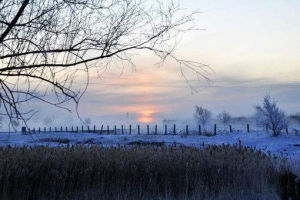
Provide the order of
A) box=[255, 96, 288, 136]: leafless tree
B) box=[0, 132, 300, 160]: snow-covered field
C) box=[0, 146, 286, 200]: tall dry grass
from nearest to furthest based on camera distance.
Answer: box=[0, 146, 286, 200]: tall dry grass
box=[0, 132, 300, 160]: snow-covered field
box=[255, 96, 288, 136]: leafless tree

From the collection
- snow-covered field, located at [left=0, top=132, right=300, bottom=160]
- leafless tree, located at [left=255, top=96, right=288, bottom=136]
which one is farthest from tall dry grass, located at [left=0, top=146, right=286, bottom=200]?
leafless tree, located at [left=255, top=96, right=288, bottom=136]

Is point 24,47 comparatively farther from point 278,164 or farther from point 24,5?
point 278,164

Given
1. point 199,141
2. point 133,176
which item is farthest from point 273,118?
point 133,176

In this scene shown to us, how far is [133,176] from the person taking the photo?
6.47 m

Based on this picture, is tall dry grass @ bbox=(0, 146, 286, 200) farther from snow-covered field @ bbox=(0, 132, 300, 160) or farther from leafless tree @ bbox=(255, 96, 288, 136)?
leafless tree @ bbox=(255, 96, 288, 136)

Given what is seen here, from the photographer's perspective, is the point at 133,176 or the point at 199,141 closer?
the point at 133,176

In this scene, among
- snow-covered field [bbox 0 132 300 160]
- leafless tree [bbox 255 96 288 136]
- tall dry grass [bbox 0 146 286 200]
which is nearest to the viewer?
tall dry grass [bbox 0 146 286 200]

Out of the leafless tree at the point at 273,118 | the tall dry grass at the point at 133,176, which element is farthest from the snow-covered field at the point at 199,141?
the tall dry grass at the point at 133,176

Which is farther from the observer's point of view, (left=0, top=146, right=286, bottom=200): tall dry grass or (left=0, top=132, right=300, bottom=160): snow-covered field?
(left=0, top=132, right=300, bottom=160): snow-covered field

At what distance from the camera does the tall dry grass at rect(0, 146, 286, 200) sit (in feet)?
19.6

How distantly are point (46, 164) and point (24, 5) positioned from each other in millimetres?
3267

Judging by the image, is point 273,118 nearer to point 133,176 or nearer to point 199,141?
point 199,141

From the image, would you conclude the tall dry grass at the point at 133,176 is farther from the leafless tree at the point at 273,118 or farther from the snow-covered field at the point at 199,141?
the leafless tree at the point at 273,118

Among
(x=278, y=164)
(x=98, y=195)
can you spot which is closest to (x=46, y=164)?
(x=98, y=195)
